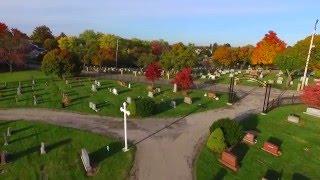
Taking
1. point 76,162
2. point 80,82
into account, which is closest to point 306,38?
point 80,82

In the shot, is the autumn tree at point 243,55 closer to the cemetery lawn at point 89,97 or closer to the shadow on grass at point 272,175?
the cemetery lawn at point 89,97

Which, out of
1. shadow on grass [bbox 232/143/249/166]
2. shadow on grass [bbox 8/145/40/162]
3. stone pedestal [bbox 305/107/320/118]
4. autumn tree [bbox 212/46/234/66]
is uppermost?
autumn tree [bbox 212/46/234/66]

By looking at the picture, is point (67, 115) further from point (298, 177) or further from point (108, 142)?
point (298, 177)

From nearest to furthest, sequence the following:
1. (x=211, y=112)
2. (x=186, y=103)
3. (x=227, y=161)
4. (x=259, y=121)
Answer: (x=227, y=161)
(x=259, y=121)
(x=211, y=112)
(x=186, y=103)

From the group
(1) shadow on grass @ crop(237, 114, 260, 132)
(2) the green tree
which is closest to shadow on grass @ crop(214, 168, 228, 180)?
(1) shadow on grass @ crop(237, 114, 260, 132)

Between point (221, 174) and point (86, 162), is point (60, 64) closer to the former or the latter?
point (86, 162)

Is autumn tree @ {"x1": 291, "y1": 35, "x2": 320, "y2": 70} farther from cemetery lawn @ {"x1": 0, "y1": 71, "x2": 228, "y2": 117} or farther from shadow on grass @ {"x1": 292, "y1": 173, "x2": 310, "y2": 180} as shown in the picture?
shadow on grass @ {"x1": 292, "y1": 173, "x2": 310, "y2": 180}

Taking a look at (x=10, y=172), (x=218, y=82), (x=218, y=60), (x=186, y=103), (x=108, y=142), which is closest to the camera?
(x=10, y=172)
